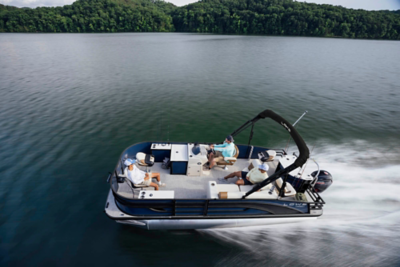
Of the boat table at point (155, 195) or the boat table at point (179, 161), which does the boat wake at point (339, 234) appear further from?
the boat table at point (179, 161)

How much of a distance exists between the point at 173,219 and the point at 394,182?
9.24 metres

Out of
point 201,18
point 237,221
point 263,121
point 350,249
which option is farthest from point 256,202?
point 201,18

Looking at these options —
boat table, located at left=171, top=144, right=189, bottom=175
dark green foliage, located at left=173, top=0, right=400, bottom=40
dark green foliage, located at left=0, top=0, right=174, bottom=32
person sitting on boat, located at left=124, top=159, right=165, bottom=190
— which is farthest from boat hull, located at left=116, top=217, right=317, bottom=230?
dark green foliage, located at left=0, top=0, right=174, bottom=32

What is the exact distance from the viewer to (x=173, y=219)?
6.21 metres

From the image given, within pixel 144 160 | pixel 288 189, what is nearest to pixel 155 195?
pixel 144 160

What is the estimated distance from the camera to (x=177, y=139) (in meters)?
11.7

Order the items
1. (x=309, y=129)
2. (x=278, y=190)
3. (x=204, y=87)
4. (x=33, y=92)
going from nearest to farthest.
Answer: (x=278, y=190), (x=309, y=129), (x=33, y=92), (x=204, y=87)

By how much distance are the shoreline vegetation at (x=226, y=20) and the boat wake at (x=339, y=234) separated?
8379 cm

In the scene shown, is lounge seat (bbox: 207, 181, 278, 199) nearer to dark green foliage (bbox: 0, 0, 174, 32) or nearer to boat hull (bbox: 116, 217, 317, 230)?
boat hull (bbox: 116, 217, 317, 230)

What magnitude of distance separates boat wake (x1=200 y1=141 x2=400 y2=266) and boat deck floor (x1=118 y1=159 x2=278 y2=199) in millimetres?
1212

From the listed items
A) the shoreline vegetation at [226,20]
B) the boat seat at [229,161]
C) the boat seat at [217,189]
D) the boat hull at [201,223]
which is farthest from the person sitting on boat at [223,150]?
the shoreline vegetation at [226,20]

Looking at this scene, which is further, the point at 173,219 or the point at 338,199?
the point at 338,199

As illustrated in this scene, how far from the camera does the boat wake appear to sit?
6.16m

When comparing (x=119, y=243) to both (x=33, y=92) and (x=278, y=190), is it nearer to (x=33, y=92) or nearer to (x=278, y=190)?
(x=278, y=190)
